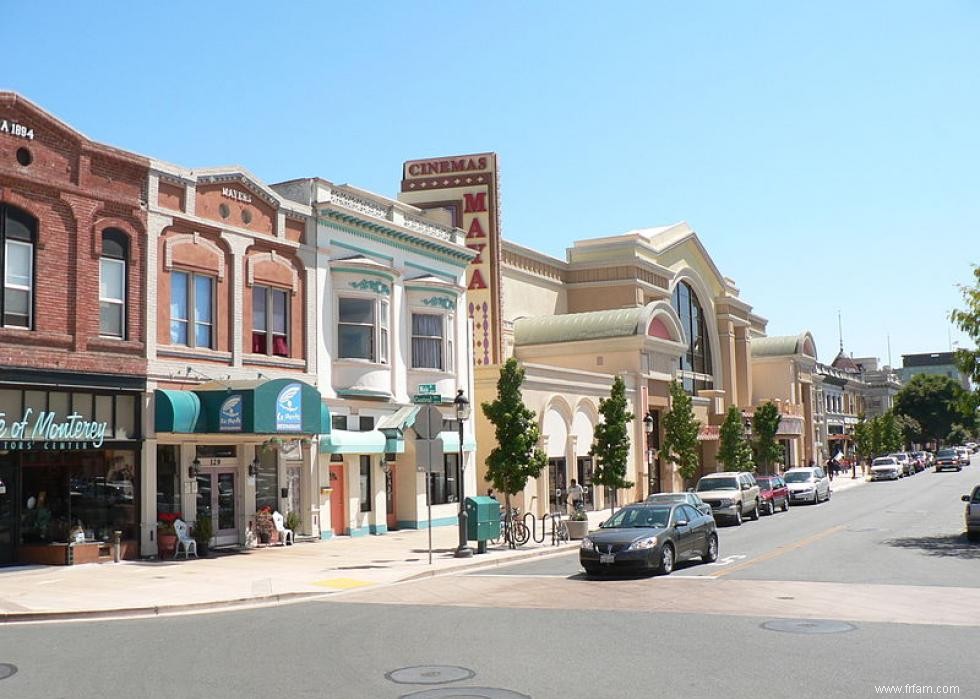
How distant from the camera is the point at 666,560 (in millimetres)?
20125

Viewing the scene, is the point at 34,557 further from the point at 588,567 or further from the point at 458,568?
the point at 588,567

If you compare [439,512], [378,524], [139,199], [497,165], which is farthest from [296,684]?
[497,165]

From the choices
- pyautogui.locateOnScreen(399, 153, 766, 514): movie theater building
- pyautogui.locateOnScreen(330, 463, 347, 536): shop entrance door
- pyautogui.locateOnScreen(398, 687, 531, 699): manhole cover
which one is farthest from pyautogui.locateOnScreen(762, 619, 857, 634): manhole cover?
pyautogui.locateOnScreen(399, 153, 766, 514): movie theater building

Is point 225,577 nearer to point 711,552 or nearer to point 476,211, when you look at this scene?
point 711,552

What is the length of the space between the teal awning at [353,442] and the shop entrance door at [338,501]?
37.1 inches

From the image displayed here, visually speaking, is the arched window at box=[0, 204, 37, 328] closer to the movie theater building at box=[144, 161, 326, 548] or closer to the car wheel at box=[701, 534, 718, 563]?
the movie theater building at box=[144, 161, 326, 548]

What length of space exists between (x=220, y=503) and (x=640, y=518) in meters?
11.6

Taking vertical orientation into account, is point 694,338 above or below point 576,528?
above

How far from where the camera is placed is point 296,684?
34.2 ft

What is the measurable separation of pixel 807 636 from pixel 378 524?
20668mm

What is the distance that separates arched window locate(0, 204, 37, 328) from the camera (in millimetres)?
21953

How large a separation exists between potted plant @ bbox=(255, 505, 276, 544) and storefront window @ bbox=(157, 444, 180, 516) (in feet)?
8.90

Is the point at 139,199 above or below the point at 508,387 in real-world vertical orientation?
above

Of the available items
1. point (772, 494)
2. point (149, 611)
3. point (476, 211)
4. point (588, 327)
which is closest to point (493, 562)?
point (149, 611)
